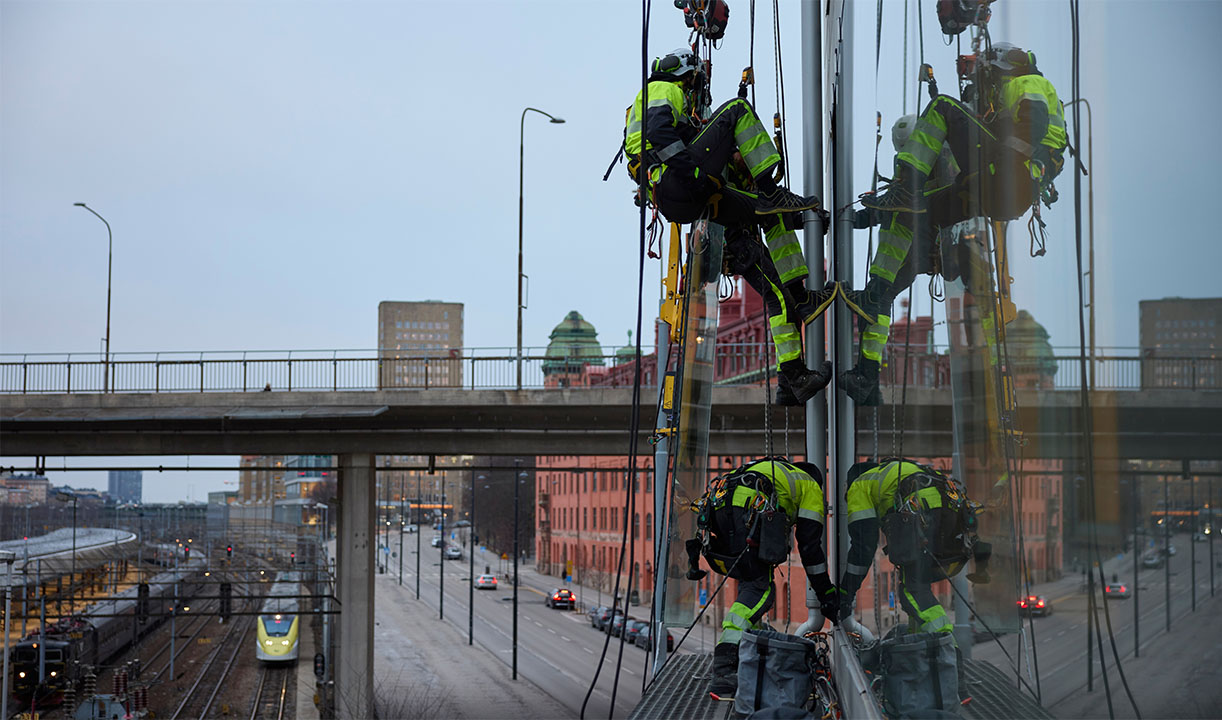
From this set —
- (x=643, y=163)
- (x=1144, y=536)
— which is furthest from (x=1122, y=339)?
(x=643, y=163)

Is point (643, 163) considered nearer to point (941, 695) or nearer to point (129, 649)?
point (941, 695)

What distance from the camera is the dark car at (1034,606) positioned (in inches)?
93.9

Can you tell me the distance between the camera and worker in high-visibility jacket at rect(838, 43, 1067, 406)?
2.48m

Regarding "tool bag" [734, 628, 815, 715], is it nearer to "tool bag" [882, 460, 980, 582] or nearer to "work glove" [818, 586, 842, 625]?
"work glove" [818, 586, 842, 625]

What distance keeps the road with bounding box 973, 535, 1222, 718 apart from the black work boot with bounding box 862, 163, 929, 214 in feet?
8.07

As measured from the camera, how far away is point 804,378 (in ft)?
21.7

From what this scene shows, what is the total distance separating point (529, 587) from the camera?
78500mm

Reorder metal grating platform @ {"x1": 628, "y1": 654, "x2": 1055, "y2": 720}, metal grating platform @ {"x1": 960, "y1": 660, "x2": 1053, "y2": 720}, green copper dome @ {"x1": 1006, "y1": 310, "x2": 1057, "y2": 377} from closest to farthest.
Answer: green copper dome @ {"x1": 1006, "y1": 310, "x2": 1057, "y2": 377}
metal grating platform @ {"x1": 960, "y1": 660, "x2": 1053, "y2": 720}
metal grating platform @ {"x1": 628, "y1": 654, "x2": 1055, "y2": 720}

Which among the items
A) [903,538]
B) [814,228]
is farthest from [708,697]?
[814,228]

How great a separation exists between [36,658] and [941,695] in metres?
35.1

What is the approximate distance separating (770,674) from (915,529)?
1470 mm

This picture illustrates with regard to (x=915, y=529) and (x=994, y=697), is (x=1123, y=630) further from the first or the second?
(x=915, y=529)

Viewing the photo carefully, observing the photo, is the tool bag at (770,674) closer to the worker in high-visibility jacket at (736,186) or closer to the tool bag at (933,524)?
the tool bag at (933,524)

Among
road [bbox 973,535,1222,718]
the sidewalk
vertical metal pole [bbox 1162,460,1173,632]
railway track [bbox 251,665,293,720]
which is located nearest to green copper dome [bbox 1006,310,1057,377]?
road [bbox 973,535,1222,718]
